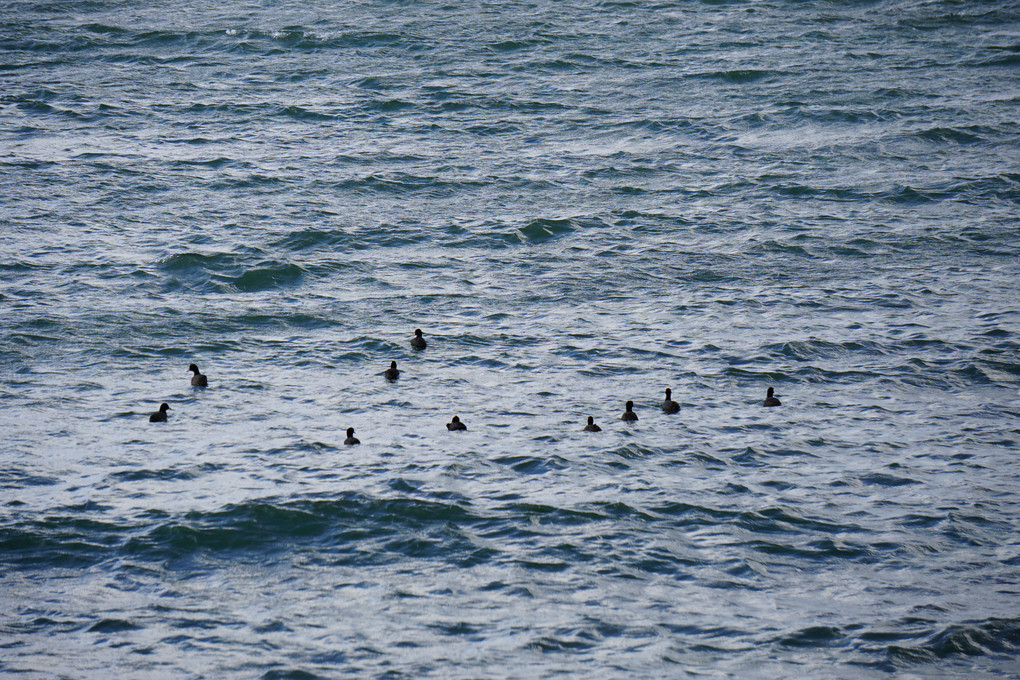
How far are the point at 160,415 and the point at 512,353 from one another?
332 inches

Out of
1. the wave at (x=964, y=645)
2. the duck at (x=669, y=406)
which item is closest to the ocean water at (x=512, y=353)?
the wave at (x=964, y=645)

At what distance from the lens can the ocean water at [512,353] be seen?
21.5 metres

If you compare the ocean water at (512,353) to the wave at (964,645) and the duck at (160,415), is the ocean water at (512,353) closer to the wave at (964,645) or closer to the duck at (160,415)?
the wave at (964,645)

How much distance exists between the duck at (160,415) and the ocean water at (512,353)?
0.21 metres

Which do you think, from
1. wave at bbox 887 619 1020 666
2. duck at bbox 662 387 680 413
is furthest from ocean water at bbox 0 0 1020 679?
duck at bbox 662 387 680 413

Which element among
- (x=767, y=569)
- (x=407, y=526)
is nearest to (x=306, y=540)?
(x=407, y=526)

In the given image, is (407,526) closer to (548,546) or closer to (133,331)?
(548,546)

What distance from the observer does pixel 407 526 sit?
24109 millimetres

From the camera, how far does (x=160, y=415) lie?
27.6m

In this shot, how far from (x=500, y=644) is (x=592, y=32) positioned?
1609 inches

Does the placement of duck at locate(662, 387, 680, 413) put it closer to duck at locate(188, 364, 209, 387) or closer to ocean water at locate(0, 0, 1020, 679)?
ocean water at locate(0, 0, 1020, 679)

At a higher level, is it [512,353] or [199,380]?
[199,380]

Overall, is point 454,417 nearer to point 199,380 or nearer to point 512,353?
point 512,353

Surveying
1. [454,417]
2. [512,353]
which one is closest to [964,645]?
[454,417]
